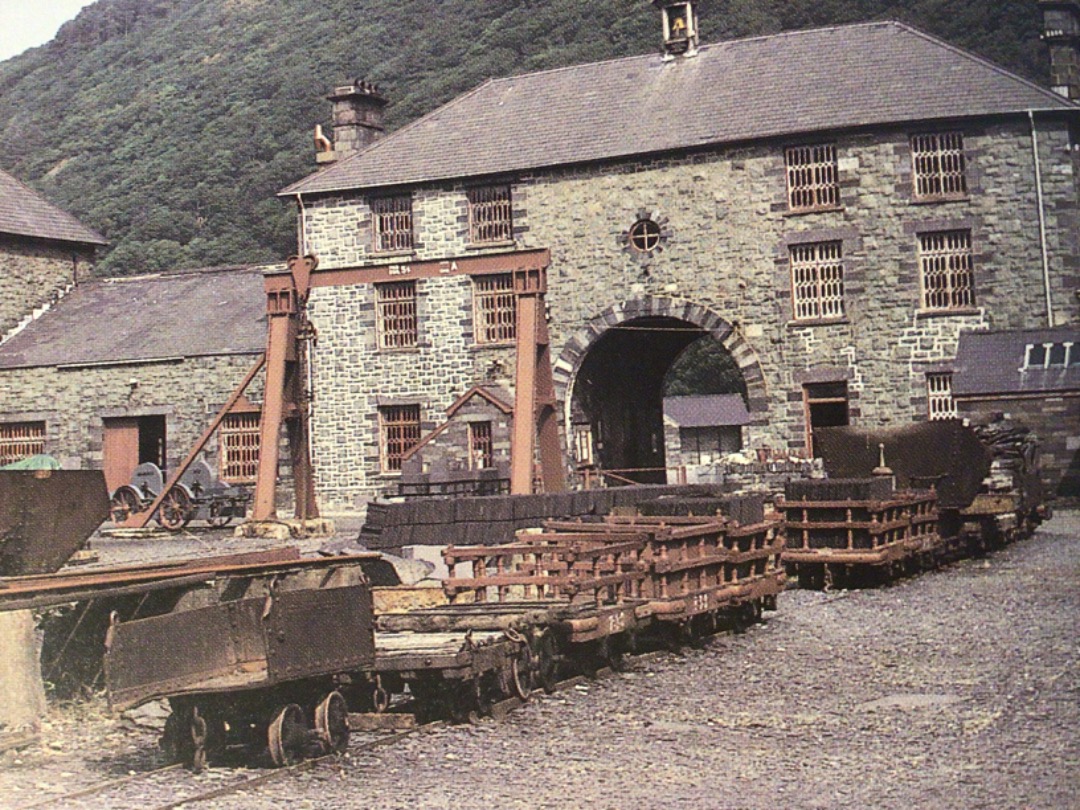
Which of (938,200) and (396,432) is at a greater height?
(938,200)

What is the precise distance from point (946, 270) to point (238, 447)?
15.7 meters

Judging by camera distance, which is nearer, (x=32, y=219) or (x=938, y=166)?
(x=938, y=166)

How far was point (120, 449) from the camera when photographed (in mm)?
33750

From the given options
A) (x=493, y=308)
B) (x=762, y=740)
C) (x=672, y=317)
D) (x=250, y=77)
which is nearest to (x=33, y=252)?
(x=493, y=308)

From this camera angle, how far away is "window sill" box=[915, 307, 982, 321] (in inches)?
1096

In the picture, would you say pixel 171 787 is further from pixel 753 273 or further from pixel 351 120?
pixel 351 120

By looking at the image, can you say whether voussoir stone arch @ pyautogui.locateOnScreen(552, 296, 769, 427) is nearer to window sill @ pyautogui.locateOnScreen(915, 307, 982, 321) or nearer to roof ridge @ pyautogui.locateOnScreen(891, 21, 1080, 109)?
window sill @ pyautogui.locateOnScreen(915, 307, 982, 321)

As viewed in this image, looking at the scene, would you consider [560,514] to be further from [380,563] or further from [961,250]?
[961,250]

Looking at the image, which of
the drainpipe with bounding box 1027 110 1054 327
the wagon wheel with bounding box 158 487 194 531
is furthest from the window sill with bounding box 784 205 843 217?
the wagon wheel with bounding box 158 487 194 531

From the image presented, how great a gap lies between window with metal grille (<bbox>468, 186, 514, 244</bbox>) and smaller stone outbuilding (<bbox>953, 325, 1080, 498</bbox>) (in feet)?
33.0

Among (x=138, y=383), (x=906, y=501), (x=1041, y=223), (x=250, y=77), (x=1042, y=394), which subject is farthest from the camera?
(x=250, y=77)

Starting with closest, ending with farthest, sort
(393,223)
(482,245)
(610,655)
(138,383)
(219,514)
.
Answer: (610,655), (219,514), (482,245), (393,223), (138,383)

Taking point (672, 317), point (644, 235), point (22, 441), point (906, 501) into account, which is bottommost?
point (906, 501)

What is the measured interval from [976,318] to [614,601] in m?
18.0
